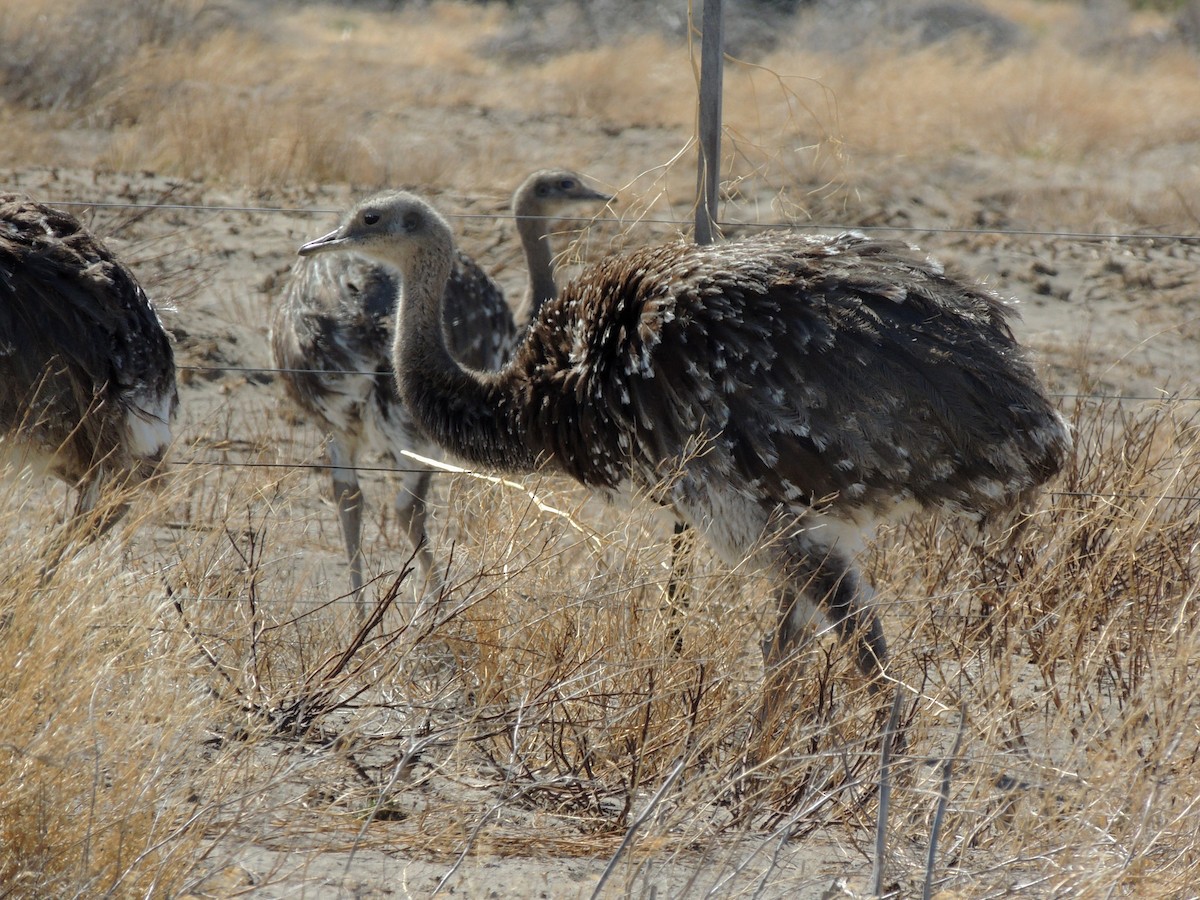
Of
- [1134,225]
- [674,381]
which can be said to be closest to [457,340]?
[674,381]

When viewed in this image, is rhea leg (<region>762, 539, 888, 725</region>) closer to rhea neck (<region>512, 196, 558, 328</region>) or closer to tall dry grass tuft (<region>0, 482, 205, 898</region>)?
tall dry grass tuft (<region>0, 482, 205, 898</region>)

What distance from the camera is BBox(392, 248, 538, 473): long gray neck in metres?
4.57

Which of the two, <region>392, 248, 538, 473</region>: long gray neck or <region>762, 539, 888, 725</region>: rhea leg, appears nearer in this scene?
<region>762, 539, 888, 725</region>: rhea leg

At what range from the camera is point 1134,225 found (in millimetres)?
11961

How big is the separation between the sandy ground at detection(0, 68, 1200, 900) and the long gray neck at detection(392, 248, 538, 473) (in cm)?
64

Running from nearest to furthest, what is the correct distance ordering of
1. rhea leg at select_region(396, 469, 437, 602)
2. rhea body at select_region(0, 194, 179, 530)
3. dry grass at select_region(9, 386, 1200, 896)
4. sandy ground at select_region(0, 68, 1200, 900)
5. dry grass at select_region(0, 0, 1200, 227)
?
dry grass at select_region(9, 386, 1200, 896), sandy ground at select_region(0, 68, 1200, 900), rhea body at select_region(0, 194, 179, 530), rhea leg at select_region(396, 469, 437, 602), dry grass at select_region(0, 0, 1200, 227)

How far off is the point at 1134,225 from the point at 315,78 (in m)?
9.63

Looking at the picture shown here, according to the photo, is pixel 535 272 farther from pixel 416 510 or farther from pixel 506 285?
pixel 506 285

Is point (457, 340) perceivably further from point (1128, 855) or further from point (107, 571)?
point (1128, 855)

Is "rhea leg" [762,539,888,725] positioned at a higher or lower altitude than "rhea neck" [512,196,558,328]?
lower

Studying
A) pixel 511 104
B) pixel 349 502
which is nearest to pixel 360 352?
pixel 349 502

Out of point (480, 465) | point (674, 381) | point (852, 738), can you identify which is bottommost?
point (852, 738)

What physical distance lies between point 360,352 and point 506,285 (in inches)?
142

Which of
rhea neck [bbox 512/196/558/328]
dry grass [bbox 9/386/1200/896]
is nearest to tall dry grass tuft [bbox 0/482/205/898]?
dry grass [bbox 9/386/1200/896]
